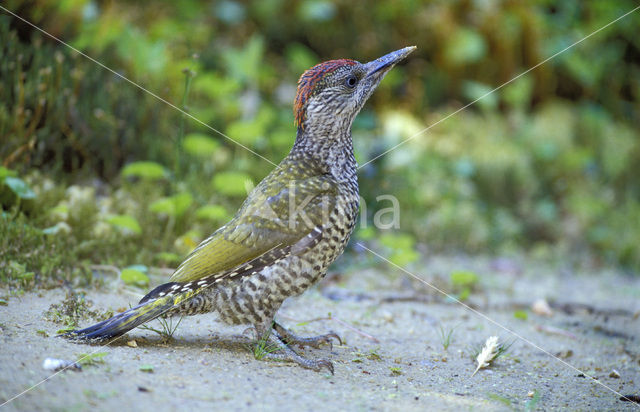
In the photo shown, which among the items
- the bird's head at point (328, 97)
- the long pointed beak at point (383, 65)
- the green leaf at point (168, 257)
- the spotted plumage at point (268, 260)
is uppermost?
the long pointed beak at point (383, 65)

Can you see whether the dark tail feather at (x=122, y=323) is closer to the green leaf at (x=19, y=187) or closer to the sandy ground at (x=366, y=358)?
the sandy ground at (x=366, y=358)

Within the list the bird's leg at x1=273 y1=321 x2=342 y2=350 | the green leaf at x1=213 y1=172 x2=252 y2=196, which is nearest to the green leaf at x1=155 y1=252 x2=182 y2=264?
the green leaf at x1=213 y1=172 x2=252 y2=196

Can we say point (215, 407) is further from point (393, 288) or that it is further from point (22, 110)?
point (22, 110)

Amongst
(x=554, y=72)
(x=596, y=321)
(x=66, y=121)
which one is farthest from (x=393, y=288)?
(x=554, y=72)

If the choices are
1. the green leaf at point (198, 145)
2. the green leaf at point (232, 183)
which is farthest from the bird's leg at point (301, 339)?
the green leaf at point (198, 145)

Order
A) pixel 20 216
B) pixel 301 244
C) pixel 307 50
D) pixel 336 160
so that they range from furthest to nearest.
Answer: pixel 307 50 → pixel 20 216 → pixel 336 160 → pixel 301 244

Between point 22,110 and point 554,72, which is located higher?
point 554,72

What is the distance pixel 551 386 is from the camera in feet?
10.7

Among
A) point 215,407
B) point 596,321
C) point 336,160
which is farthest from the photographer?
point 596,321

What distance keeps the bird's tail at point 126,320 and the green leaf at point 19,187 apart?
53.9 inches

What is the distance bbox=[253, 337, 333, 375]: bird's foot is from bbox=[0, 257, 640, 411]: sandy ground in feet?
0.16

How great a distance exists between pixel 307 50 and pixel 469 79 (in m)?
2.17

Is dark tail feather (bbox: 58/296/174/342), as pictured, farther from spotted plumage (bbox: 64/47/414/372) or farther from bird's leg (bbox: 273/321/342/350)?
bird's leg (bbox: 273/321/342/350)

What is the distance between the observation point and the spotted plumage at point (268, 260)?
3.06 metres
